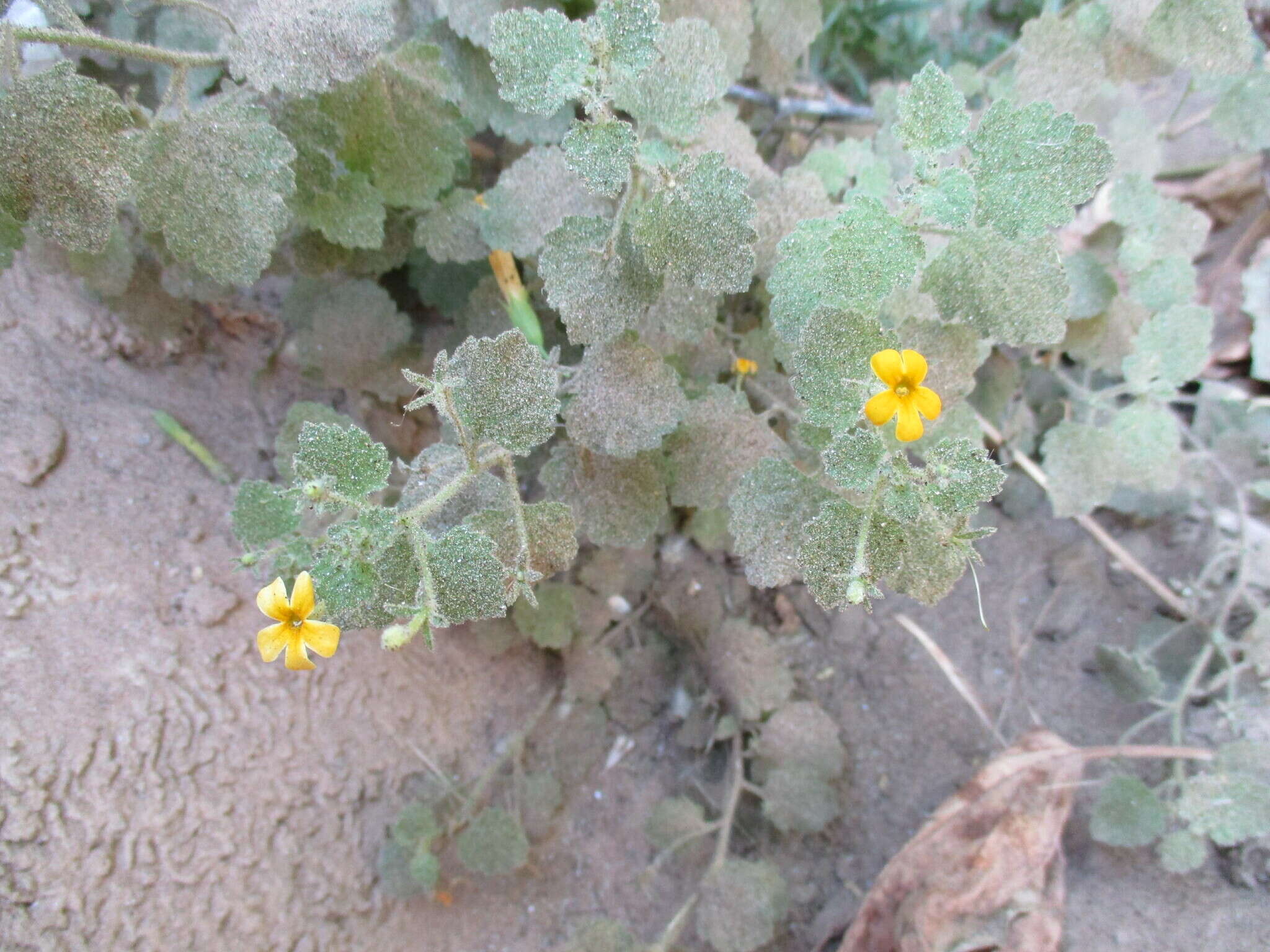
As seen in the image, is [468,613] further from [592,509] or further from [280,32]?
[280,32]

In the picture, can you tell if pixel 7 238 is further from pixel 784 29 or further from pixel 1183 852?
pixel 1183 852

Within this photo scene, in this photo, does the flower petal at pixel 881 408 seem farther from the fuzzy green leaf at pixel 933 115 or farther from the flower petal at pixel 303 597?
the flower petal at pixel 303 597

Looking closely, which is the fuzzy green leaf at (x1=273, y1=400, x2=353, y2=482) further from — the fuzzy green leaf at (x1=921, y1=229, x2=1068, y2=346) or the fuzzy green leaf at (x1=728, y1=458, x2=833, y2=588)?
the fuzzy green leaf at (x1=921, y1=229, x2=1068, y2=346)

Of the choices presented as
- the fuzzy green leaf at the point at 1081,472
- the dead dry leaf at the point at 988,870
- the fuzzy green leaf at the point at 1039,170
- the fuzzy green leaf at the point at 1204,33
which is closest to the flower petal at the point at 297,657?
the fuzzy green leaf at the point at 1039,170

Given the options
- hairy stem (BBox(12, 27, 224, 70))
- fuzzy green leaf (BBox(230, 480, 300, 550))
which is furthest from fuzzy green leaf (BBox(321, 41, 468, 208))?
fuzzy green leaf (BBox(230, 480, 300, 550))

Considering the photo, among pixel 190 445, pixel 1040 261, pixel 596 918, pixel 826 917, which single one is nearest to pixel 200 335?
pixel 190 445
